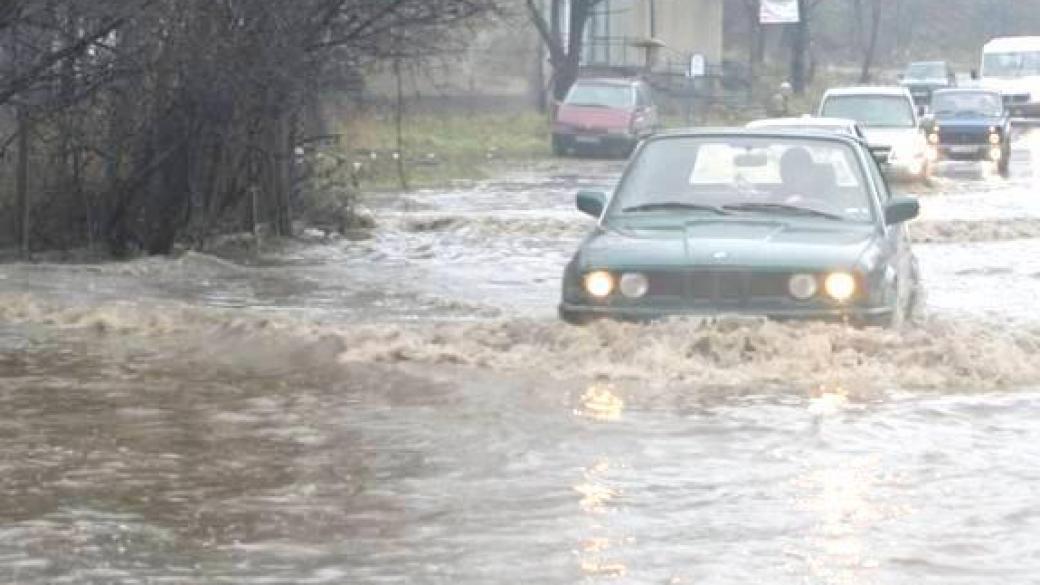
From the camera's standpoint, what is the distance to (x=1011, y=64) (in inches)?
2080

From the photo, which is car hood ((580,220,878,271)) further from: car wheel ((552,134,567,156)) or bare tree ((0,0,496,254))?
car wheel ((552,134,567,156))

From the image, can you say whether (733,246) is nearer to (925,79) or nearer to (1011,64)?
(1011,64)

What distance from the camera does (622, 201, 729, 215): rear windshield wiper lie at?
1086 centimetres

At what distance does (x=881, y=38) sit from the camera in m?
84.2

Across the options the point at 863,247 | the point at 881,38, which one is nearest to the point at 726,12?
the point at 881,38

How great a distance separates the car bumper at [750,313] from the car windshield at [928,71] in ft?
157

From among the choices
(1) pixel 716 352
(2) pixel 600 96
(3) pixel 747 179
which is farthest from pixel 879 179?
(2) pixel 600 96

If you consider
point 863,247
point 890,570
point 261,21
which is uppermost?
point 261,21

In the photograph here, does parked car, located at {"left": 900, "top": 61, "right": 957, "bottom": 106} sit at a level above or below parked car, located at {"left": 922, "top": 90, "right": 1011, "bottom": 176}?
above

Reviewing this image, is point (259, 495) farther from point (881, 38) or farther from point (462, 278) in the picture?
point (881, 38)

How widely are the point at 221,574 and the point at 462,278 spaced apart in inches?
440

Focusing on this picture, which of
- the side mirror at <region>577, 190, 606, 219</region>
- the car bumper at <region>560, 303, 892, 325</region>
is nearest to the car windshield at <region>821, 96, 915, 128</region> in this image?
the side mirror at <region>577, 190, 606, 219</region>

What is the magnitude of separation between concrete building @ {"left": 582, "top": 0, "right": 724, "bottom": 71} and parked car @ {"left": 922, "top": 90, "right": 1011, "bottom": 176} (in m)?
13.4

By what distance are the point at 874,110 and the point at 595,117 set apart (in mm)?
10090
